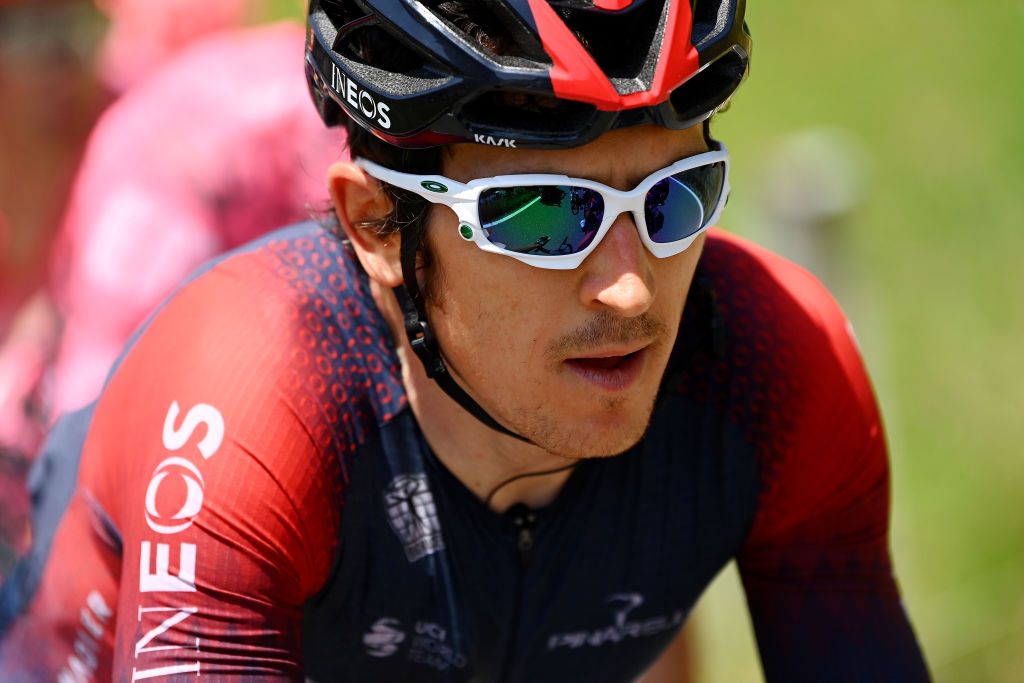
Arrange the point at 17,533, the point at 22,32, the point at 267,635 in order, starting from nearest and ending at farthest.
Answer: the point at 267,635 < the point at 17,533 < the point at 22,32

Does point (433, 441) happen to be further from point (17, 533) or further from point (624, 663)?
point (17, 533)

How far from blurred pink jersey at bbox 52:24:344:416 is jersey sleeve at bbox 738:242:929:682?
5.24ft

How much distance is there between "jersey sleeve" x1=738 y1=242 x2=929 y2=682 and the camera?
299 centimetres

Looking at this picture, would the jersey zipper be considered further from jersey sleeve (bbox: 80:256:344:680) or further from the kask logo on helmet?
the kask logo on helmet

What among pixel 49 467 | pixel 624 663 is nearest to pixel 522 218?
pixel 624 663

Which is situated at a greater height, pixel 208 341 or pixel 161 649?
pixel 208 341

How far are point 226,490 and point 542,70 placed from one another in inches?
36.4

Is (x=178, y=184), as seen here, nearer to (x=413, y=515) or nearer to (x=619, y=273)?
(x=413, y=515)

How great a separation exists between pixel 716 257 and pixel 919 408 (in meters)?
3.46

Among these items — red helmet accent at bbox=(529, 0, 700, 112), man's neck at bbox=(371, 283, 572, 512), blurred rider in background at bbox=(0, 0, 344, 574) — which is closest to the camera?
red helmet accent at bbox=(529, 0, 700, 112)

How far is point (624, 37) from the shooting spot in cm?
249

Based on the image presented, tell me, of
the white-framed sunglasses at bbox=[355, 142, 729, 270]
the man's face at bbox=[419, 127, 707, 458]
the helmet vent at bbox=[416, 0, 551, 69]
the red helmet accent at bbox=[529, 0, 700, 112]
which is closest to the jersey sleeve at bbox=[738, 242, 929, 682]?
the man's face at bbox=[419, 127, 707, 458]

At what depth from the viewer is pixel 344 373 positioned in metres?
Answer: 2.77

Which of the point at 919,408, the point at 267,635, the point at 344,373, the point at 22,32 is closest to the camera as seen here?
the point at 267,635
